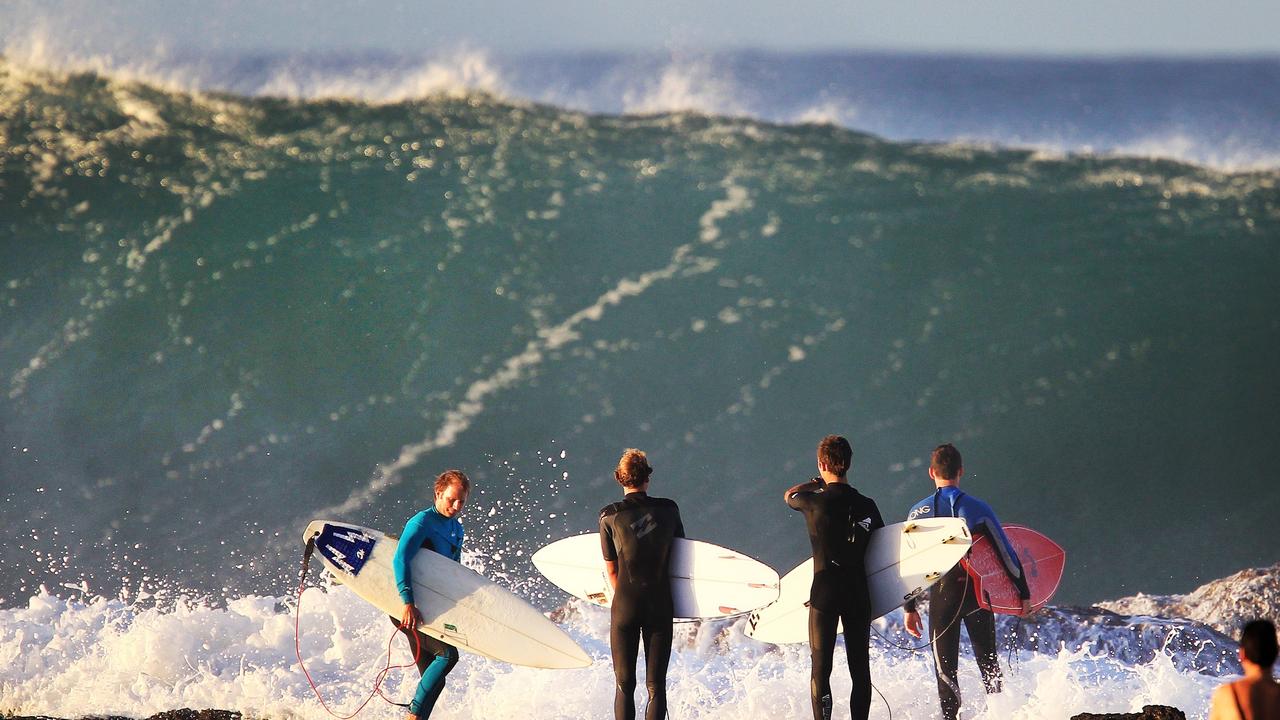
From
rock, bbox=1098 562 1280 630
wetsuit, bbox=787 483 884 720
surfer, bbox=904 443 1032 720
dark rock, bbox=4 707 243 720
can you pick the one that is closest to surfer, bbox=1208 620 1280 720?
wetsuit, bbox=787 483 884 720

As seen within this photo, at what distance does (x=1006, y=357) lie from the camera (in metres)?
9.87

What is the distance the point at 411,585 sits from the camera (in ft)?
10.6

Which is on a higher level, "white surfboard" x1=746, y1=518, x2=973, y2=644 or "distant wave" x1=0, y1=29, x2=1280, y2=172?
"distant wave" x1=0, y1=29, x2=1280, y2=172

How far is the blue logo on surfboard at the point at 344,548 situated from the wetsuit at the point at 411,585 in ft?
1.33

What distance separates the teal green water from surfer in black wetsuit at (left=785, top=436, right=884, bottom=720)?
5958 millimetres

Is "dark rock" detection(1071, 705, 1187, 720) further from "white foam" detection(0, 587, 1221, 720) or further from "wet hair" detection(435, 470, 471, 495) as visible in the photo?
"wet hair" detection(435, 470, 471, 495)

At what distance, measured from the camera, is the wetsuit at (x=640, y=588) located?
3121 mm

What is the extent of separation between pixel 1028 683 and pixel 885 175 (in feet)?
20.7

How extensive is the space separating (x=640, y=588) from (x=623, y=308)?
267 inches

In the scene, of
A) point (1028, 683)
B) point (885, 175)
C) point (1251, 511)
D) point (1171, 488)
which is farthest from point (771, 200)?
point (1028, 683)

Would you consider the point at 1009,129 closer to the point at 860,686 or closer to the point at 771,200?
the point at 771,200

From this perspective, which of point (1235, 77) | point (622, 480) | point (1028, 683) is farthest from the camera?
point (1235, 77)

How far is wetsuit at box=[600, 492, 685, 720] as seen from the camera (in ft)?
10.2

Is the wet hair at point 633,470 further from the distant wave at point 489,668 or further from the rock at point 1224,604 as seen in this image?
the rock at point 1224,604
